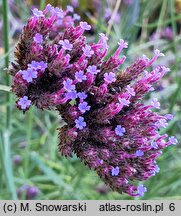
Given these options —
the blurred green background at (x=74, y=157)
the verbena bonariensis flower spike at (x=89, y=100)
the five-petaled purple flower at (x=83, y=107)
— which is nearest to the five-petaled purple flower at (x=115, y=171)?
the verbena bonariensis flower spike at (x=89, y=100)

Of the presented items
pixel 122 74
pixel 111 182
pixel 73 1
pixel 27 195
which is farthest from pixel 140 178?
pixel 73 1

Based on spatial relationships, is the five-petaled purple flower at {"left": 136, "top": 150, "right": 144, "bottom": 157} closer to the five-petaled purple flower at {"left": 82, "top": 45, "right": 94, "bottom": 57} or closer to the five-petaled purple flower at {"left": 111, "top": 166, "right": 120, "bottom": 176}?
the five-petaled purple flower at {"left": 111, "top": 166, "right": 120, "bottom": 176}

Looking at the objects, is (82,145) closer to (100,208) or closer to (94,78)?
(94,78)

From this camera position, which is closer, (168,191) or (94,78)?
(94,78)

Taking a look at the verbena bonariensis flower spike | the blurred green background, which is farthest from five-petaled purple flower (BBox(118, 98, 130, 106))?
the blurred green background

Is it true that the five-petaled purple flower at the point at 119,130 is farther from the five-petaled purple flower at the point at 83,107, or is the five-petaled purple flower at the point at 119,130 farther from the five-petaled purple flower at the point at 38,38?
the five-petaled purple flower at the point at 38,38

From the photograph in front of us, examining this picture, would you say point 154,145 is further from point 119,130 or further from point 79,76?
point 79,76

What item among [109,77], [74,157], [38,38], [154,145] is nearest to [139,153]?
[154,145]

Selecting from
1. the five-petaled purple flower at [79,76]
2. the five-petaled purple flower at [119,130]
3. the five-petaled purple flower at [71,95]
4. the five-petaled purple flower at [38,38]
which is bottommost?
the five-petaled purple flower at [119,130]
